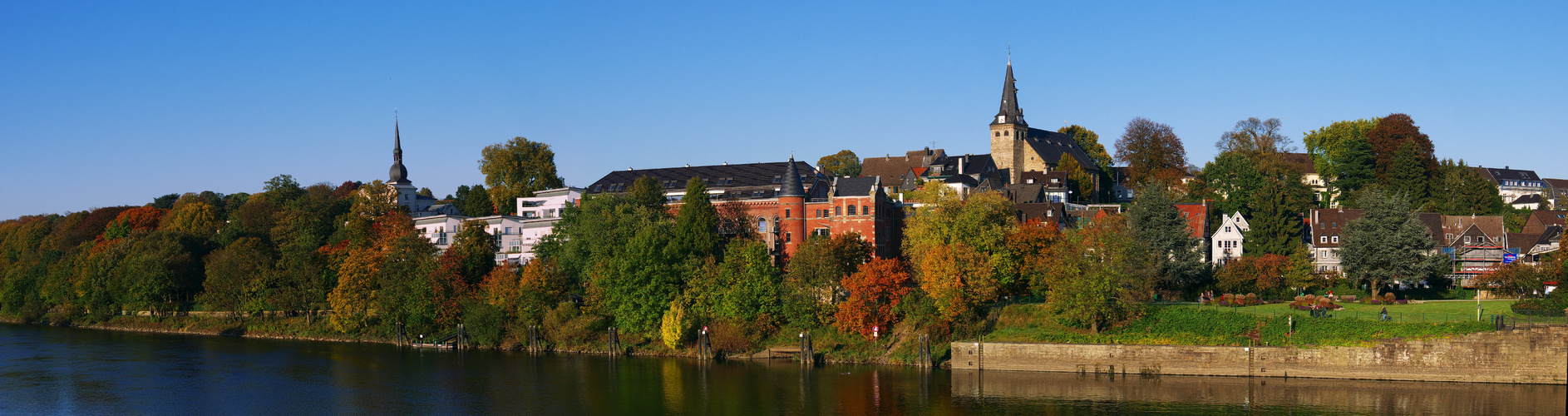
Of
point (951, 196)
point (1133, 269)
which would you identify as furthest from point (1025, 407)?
point (951, 196)

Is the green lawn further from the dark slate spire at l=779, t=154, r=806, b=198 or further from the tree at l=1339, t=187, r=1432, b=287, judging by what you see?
the dark slate spire at l=779, t=154, r=806, b=198

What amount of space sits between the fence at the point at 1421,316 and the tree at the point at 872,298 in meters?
14.5

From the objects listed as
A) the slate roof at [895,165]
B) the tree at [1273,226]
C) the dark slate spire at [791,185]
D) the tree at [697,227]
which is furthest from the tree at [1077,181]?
the tree at [697,227]

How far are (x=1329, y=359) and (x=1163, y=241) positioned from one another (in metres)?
16.5

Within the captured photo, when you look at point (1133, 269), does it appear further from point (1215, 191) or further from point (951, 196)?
point (1215, 191)

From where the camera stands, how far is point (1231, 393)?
47.2 metres

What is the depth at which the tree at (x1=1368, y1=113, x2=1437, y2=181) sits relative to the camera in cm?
8862

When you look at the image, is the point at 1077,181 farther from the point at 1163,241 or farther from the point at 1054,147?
the point at 1163,241

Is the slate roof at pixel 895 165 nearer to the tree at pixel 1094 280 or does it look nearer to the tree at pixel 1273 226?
the tree at pixel 1273 226

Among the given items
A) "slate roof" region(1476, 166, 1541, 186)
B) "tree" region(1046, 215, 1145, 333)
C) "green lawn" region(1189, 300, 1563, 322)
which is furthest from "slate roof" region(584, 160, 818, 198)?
"slate roof" region(1476, 166, 1541, 186)

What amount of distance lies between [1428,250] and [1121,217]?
654 inches

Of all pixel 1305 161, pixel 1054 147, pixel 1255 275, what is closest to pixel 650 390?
pixel 1255 275

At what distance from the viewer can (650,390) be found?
165 ft

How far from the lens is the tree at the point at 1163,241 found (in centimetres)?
6356
